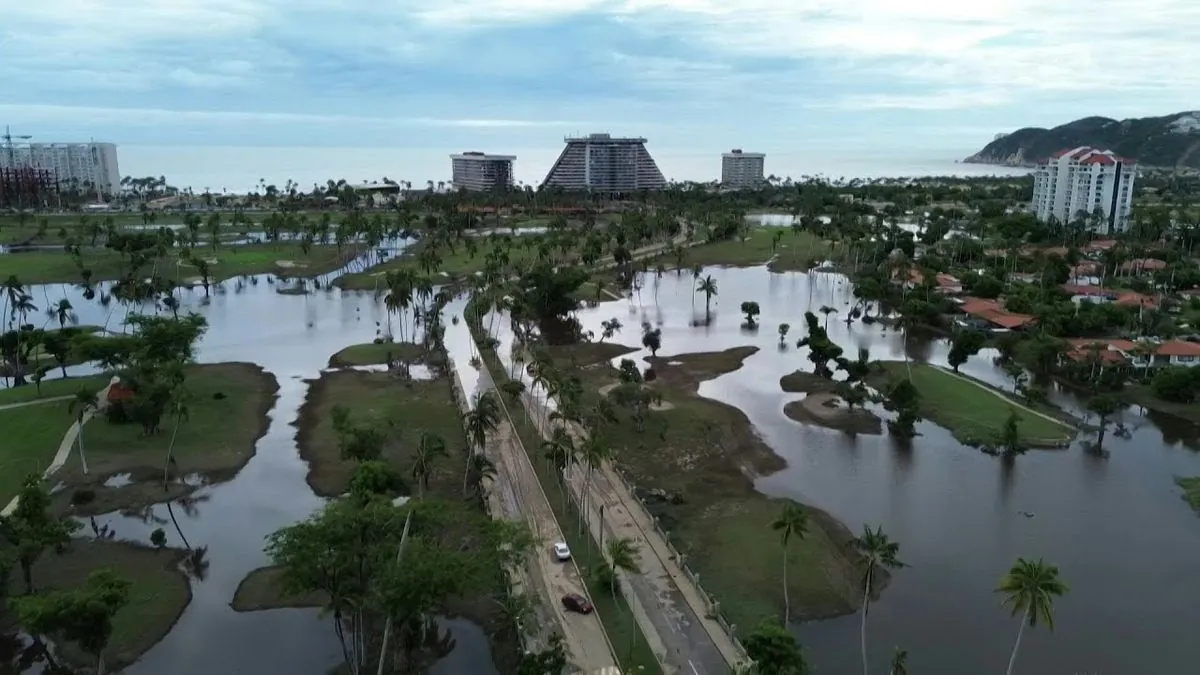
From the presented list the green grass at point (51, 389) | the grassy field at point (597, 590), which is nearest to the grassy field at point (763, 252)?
the green grass at point (51, 389)

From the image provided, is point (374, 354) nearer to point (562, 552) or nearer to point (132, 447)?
point (132, 447)

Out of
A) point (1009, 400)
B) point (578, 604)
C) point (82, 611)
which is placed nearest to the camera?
point (82, 611)

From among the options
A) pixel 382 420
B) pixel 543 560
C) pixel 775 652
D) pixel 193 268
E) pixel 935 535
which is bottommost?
pixel 935 535

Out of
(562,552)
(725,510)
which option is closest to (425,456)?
(562,552)

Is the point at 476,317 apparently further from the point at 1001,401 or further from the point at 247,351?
the point at 1001,401

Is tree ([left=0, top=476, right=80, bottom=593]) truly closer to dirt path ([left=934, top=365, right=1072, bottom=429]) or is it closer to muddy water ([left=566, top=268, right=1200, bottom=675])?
muddy water ([left=566, top=268, right=1200, bottom=675])

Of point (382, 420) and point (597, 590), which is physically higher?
point (382, 420)

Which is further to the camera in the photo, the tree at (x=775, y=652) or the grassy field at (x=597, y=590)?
the grassy field at (x=597, y=590)

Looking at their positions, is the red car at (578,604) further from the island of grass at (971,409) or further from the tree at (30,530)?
the island of grass at (971,409)
